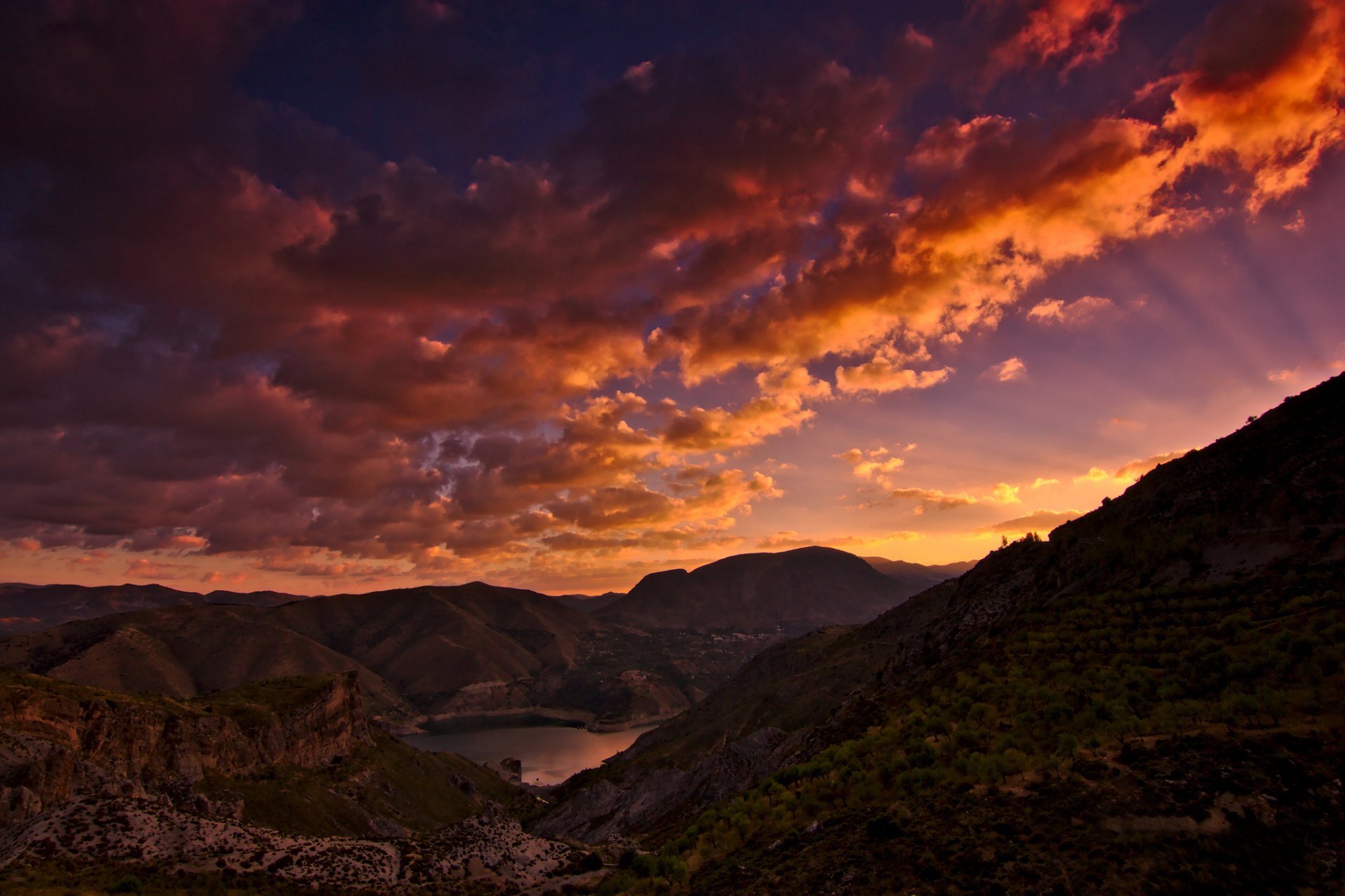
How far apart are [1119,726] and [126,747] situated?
96359mm

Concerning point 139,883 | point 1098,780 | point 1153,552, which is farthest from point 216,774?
point 1153,552

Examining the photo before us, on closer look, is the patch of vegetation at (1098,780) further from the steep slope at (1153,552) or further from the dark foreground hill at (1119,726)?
the steep slope at (1153,552)

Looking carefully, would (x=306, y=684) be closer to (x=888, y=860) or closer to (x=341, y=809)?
(x=341, y=809)

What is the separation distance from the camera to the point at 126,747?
68.5 m

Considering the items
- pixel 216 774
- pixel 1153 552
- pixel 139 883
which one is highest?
pixel 1153 552

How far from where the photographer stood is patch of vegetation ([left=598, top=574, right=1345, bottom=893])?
1603cm

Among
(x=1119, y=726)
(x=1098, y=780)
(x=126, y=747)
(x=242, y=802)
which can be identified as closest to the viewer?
(x=1098, y=780)

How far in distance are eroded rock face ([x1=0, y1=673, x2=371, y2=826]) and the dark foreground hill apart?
1757 inches

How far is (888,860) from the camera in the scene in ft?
62.3

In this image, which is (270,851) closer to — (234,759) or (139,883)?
(139,883)

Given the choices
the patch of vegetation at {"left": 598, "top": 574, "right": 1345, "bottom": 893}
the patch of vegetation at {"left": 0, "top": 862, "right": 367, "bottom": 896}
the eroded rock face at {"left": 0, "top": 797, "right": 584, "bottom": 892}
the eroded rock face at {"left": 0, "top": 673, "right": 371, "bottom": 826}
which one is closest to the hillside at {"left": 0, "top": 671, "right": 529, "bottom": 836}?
the eroded rock face at {"left": 0, "top": 673, "right": 371, "bottom": 826}

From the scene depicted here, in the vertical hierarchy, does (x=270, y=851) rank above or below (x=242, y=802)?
above

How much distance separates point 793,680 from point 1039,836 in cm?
9925

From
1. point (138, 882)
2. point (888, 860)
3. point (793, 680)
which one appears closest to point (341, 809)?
point (138, 882)
